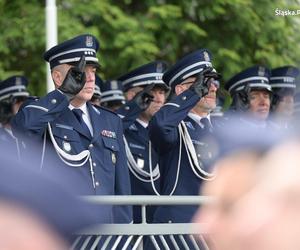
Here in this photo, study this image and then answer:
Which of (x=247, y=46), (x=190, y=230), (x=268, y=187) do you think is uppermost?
(x=247, y=46)

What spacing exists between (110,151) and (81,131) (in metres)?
0.22

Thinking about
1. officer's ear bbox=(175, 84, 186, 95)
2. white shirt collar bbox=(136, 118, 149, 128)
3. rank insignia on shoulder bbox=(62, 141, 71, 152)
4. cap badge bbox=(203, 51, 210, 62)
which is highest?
cap badge bbox=(203, 51, 210, 62)

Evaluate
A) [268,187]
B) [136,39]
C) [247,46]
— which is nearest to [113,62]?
[136,39]

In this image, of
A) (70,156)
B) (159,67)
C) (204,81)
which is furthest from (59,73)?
(159,67)

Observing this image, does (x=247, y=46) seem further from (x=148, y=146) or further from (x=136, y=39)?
(x=148, y=146)

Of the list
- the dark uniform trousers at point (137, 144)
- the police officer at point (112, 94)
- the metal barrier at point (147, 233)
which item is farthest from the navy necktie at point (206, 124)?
the police officer at point (112, 94)

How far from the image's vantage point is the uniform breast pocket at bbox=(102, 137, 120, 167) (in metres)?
6.19

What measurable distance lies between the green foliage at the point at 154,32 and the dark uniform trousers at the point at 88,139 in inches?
190

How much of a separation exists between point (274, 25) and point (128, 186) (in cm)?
665

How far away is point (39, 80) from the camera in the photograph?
12.1 meters

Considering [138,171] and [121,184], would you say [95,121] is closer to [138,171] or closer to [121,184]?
[121,184]

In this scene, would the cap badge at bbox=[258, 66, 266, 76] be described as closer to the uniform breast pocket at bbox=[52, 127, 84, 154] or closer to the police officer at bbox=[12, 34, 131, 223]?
the police officer at bbox=[12, 34, 131, 223]

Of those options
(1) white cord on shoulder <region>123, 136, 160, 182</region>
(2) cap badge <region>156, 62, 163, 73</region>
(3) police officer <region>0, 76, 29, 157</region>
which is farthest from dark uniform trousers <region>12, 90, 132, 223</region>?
(3) police officer <region>0, 76, 29, 157</region>

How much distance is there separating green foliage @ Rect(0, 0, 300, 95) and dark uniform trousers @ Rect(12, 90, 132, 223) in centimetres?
483
